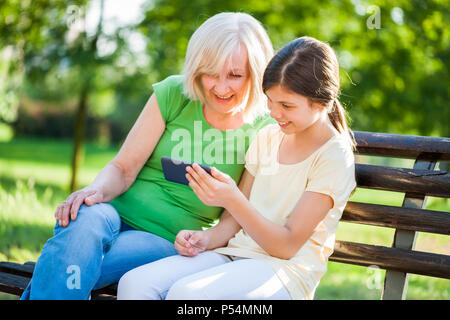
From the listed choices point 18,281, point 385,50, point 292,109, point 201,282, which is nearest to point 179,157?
point 292,109

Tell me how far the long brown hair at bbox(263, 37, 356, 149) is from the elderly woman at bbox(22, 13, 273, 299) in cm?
34

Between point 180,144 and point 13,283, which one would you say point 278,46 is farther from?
point 13,283

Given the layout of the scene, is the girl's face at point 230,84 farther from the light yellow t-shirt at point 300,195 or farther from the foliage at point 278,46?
the foliage at point 278,46

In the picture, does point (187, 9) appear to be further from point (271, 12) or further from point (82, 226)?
point (82, 226)

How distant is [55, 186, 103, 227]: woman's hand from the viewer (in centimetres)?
221

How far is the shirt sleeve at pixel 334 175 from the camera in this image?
207cm

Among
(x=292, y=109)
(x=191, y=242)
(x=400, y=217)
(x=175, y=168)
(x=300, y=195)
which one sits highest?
(x=292, y=109)

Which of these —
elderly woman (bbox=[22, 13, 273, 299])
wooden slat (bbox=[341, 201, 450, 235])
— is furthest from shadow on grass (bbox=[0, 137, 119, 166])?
wooden slat (bbox=[341, 201, 450, 235])

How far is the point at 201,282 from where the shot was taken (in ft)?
6.36

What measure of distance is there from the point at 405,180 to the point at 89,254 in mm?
1504

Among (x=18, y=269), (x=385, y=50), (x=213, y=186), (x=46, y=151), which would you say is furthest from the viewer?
(x=46, y=151)

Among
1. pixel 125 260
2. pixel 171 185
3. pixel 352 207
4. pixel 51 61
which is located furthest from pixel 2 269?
pixel 51 61

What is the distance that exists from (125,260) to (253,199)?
66 centimetres

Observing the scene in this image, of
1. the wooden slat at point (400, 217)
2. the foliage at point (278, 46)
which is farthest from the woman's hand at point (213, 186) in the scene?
→ the foliage at point (278, 46)
